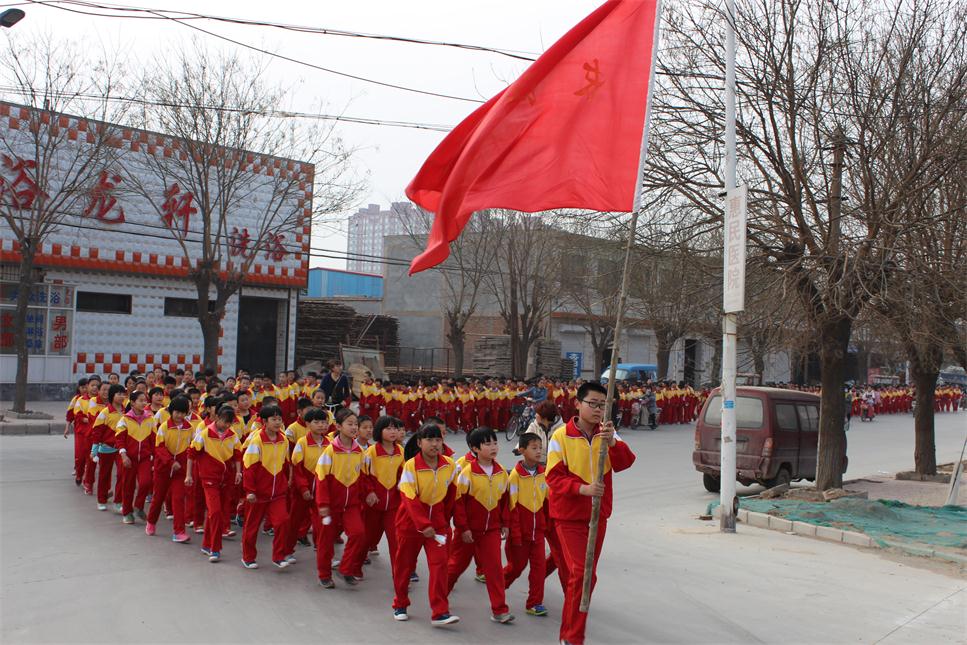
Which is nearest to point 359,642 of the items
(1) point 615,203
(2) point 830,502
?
(1) point 615,203

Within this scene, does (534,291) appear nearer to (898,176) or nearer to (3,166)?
(3,166)

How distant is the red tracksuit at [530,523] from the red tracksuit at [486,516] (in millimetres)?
89

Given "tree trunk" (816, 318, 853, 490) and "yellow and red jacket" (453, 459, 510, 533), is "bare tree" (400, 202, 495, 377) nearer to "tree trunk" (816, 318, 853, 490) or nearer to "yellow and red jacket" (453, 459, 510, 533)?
"tree trunk" (816, 318, 853, 490)

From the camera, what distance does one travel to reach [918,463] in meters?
18.2

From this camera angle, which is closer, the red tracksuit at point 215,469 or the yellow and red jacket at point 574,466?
the yellow and red jacket at point 574,466

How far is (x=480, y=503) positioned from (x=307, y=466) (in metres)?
2.19

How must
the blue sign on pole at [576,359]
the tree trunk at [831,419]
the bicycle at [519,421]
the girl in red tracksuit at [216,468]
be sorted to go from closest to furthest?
the girl in red tracksuit at [216,468] → the tree trunk at [831,419] → the bicycle at [519,421] → the blue sign on pole at [576,359]

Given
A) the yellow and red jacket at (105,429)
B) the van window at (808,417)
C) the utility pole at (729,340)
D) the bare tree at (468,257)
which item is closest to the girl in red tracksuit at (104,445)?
the yellow and red jacket at (105,429)

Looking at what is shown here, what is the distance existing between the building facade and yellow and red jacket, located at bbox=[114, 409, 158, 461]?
1342cm

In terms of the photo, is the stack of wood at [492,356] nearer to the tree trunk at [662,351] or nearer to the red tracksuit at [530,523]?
the tree trunk at [662,351]

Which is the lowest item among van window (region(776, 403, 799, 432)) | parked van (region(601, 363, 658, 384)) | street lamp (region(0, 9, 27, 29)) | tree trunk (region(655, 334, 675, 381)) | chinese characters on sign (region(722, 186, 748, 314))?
van window (region(776, 403, 799, 432))

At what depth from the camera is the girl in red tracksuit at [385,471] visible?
753 centimetres

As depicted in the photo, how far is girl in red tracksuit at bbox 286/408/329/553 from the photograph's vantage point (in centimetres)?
816

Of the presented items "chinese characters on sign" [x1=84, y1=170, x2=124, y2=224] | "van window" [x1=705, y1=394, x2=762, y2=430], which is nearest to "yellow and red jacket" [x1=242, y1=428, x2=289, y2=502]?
"van window" [x1=705, y1=394, x2=762, y2=430]
